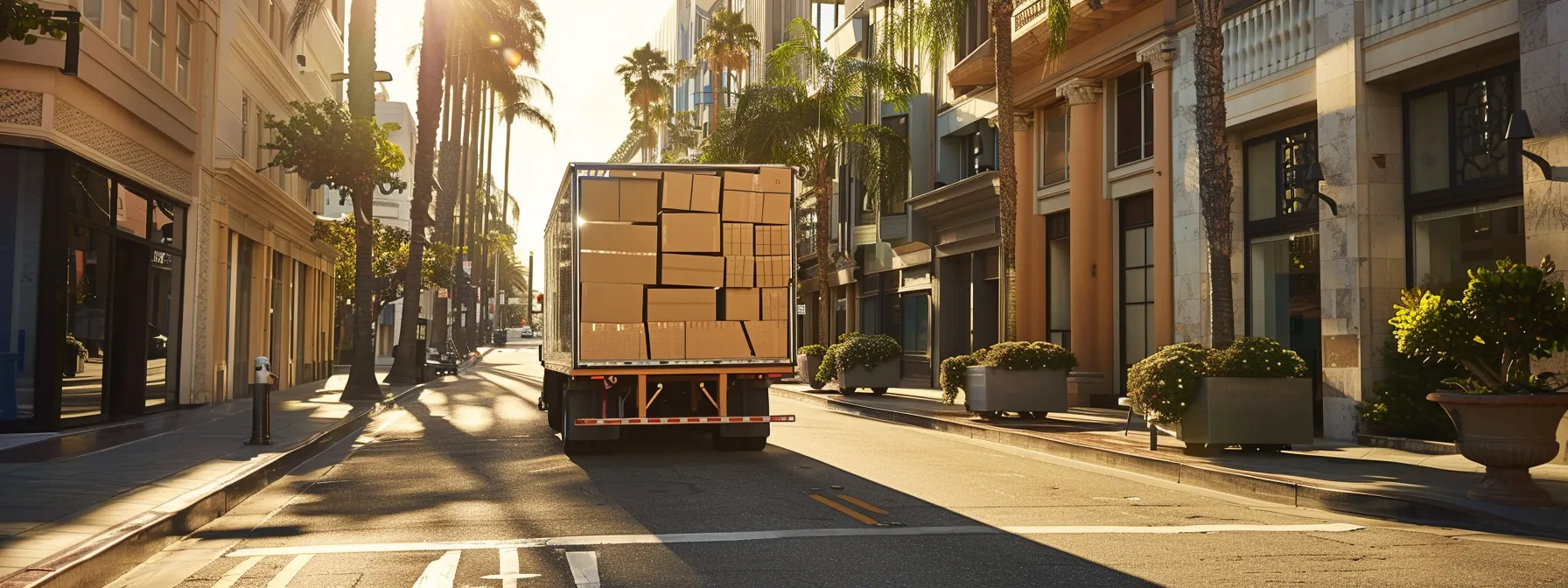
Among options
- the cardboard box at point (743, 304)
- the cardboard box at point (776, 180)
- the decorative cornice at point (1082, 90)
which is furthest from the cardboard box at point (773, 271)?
the decorative cornice at point (1082, 90)

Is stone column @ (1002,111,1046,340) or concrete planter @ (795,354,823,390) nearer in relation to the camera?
stone column @ (1002,111,1046,340)

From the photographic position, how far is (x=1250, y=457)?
46.8ft

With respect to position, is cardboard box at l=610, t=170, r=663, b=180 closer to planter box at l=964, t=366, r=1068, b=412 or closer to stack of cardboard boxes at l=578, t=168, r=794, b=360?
stack of cardboard boxes at l=578, t=168, r=794, b=360

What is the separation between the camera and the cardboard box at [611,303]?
14578 mm

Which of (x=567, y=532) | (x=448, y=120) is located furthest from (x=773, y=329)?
(x=448, y=120)

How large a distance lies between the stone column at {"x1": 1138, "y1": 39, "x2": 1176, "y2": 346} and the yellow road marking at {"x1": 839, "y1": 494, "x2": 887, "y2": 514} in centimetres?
1263

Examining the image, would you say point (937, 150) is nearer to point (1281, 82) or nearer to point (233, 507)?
point (1281, 82)

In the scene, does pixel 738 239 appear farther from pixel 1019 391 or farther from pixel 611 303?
pixel 1019 391

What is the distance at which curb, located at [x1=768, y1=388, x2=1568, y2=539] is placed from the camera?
10.0 metres

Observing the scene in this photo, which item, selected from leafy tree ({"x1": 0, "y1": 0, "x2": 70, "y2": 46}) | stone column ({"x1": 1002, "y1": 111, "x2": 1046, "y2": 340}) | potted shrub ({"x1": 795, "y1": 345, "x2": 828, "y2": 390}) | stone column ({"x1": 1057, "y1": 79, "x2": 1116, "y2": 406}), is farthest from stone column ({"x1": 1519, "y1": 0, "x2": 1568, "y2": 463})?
potted shrub ({"x1": 795, "y1": 345, "x2": 828, "y2": 390})

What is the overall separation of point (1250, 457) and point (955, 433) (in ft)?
22.3

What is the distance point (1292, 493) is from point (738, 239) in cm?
648

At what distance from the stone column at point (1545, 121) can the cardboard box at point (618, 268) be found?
30.7 feet

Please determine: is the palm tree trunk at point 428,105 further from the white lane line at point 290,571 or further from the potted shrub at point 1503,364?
the potted shrub at point 1503,364
